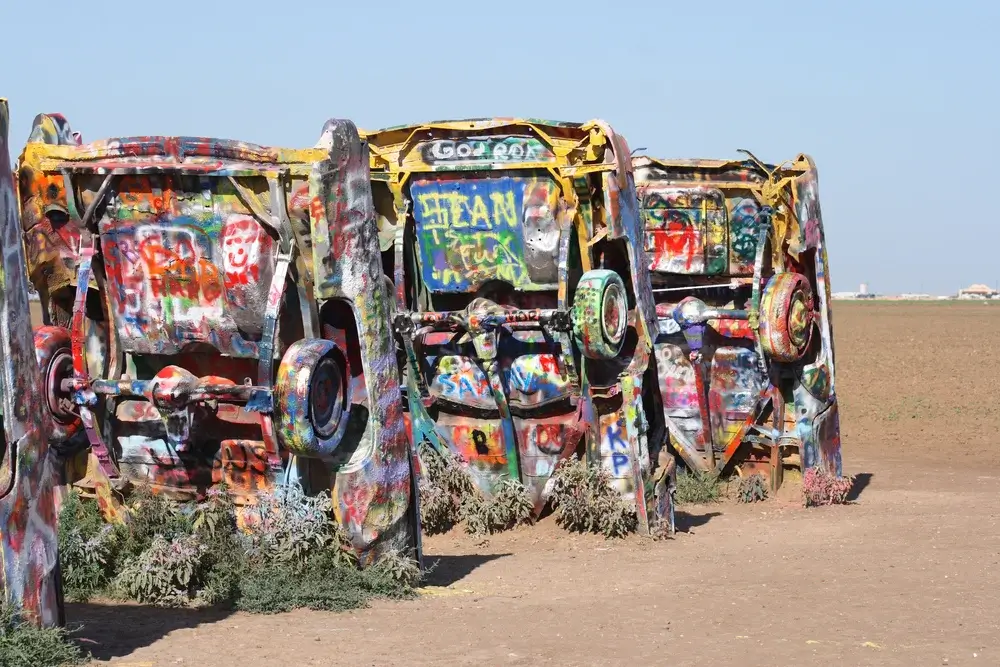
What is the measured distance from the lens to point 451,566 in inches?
401

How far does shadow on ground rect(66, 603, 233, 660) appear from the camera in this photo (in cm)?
731

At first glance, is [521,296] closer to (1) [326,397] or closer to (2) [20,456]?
(1) [326,397]

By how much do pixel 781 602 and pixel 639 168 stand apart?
587 centimetres

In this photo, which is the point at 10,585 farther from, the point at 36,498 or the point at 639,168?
the point at 639,168

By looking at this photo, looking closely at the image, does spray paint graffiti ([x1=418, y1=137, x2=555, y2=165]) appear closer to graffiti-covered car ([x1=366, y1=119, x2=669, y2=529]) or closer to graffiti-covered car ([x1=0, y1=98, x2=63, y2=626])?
graffiti-covered car ([x1=366, y1=119, x2=669, y2=529])

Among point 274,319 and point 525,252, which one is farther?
point 525,252

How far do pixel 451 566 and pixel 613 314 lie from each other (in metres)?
2.16

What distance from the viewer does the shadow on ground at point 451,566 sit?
9.56m

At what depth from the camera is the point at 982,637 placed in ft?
25.8

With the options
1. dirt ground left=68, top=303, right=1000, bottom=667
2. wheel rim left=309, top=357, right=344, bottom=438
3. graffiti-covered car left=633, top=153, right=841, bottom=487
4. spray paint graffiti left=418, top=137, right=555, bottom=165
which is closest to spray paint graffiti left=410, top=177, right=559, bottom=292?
spray paint graffiti left=418, top=137, right=555, bottom=165

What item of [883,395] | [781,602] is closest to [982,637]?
[781,602]

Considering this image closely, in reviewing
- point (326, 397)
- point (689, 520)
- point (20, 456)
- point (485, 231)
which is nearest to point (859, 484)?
point (689, 520)

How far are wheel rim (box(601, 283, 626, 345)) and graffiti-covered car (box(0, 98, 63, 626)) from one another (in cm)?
466

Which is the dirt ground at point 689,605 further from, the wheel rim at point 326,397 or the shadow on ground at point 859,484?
the wheel rim at point 326,397
